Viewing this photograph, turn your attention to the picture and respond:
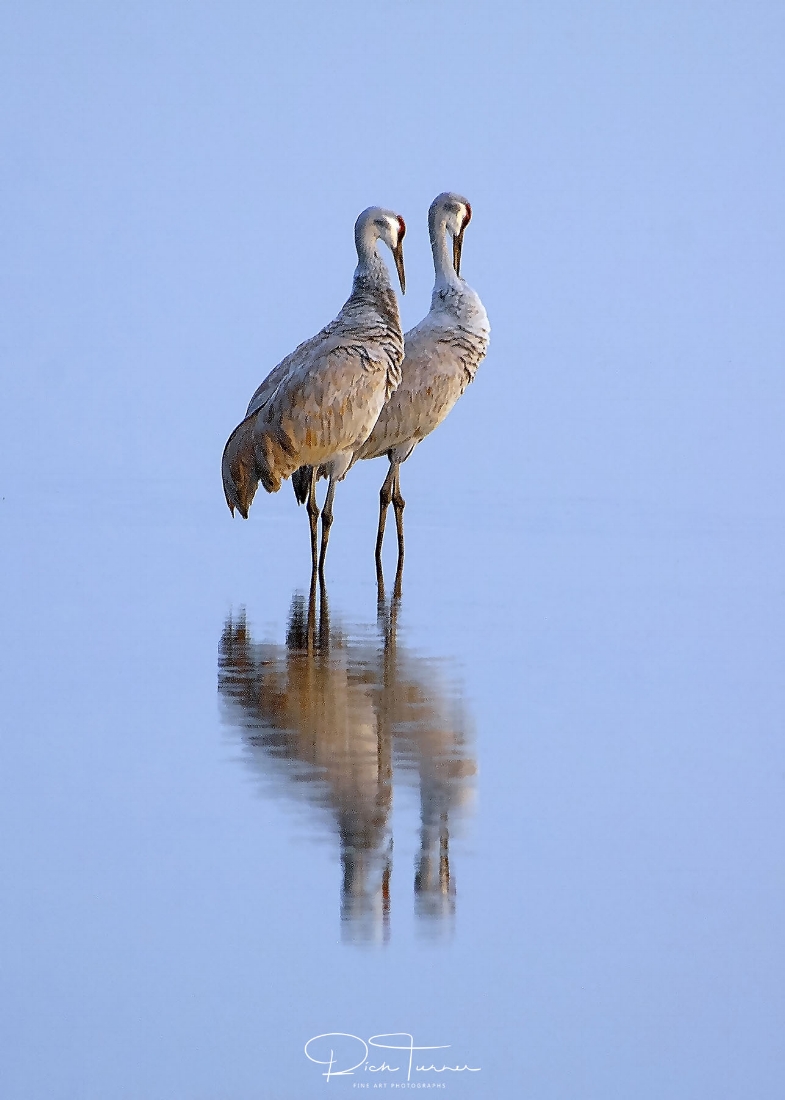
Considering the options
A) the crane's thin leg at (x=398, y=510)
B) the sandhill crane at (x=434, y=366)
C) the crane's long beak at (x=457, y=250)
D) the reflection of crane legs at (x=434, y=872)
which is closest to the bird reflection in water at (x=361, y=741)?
the reflection of crane legs at (x=434, y=872)

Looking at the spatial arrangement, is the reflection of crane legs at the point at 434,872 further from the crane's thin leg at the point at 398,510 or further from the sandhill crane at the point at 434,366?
the crane's thin leg at the point at 398,510

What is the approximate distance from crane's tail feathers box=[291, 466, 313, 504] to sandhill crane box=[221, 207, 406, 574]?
133 mm

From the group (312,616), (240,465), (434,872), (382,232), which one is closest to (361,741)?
(434,872)

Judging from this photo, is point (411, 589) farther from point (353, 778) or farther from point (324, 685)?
A: point (353, 778)

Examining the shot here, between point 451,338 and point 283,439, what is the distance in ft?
7.80

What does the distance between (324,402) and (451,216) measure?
3.56m

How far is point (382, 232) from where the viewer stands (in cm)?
1439

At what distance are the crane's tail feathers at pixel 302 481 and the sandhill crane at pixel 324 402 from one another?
0.44 ft

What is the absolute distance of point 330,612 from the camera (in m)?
12.3

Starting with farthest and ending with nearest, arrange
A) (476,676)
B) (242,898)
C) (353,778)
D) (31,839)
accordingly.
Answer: (476,676)
(353,778)
(31,839)
(242,898)

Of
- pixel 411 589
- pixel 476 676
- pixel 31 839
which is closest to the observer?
pixel 31 839

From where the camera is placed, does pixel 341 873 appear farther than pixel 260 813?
No

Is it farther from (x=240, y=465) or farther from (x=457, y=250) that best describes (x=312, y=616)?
(x=457, y=250)

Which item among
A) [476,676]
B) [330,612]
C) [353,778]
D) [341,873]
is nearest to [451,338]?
[330,612]
